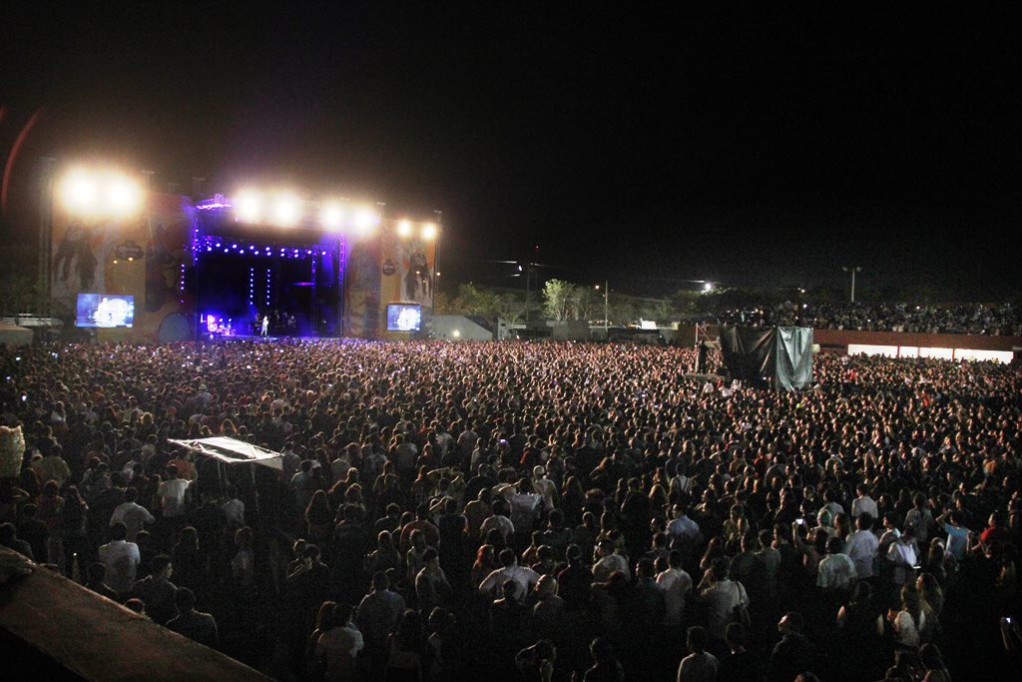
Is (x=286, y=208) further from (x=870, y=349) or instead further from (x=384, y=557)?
(x=870, y=349)

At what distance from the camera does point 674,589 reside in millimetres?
5602

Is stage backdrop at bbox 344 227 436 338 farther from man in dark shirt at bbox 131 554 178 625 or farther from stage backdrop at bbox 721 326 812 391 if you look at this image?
man in dark shirt at bbox 131 554 178 625

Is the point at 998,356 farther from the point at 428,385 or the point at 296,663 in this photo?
the point at 296,663

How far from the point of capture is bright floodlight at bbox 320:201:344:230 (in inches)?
1330

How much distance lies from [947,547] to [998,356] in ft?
109

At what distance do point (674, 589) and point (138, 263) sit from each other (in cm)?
3284

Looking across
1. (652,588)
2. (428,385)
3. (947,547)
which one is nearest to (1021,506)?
(947,547)

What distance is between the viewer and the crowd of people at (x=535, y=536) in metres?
5.13

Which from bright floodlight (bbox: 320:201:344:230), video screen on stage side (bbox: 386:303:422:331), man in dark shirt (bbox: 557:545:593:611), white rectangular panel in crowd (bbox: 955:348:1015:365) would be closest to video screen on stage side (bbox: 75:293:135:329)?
bright floodlight (bbox: 320:201:344:230)

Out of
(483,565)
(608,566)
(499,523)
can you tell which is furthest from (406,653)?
(499,523)

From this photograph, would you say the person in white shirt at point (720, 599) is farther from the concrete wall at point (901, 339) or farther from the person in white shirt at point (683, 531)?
the concrete wall at point (901, 339)

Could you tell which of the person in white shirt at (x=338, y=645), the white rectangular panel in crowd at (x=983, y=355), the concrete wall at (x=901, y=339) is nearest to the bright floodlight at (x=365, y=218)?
the concrete wall at (x=901, y=339)

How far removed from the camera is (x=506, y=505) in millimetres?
7090

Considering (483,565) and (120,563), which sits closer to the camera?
(120,563)
